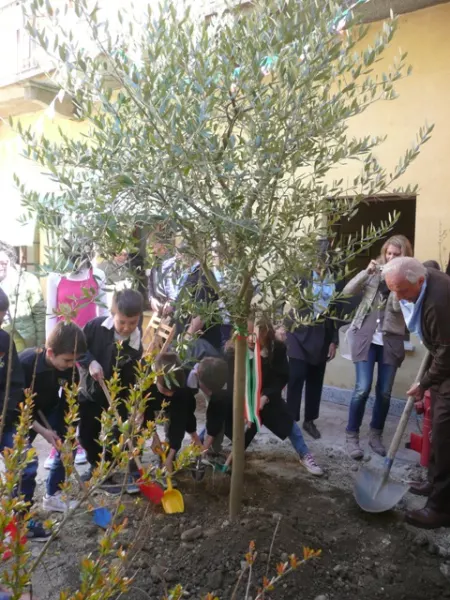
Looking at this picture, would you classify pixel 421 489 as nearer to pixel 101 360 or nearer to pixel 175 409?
pixel 175 409

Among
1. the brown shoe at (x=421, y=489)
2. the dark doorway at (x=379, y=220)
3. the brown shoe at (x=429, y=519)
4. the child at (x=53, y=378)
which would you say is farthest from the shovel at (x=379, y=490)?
the dark doorway at (x=379, y=220)

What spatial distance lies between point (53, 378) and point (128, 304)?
0.67 metres

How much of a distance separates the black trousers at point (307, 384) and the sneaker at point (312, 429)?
5 cm

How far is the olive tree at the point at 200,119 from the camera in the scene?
7.52 ft

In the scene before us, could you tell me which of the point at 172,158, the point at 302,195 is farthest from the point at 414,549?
the point at 172,158

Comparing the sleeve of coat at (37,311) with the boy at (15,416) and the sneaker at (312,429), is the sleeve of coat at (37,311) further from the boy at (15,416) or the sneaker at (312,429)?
the sneaker at (312,429)

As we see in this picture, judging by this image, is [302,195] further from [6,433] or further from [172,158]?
[6,433]

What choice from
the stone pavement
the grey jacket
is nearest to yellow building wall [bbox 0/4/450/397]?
the stone pavement

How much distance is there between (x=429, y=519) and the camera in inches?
134

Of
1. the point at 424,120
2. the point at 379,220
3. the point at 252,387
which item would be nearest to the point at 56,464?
the point at 252,387

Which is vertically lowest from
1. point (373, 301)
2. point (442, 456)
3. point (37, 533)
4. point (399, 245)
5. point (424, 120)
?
point (37, 533)

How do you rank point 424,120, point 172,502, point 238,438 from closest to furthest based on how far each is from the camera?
1. point 238,438
2. point 172,502
3. point 424,120

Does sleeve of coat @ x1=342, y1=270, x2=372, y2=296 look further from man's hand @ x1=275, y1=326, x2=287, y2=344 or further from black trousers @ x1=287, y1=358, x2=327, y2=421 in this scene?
black trousers @ x1=287, y1=358, x2=327, y2=421

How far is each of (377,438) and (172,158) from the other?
3.48m
